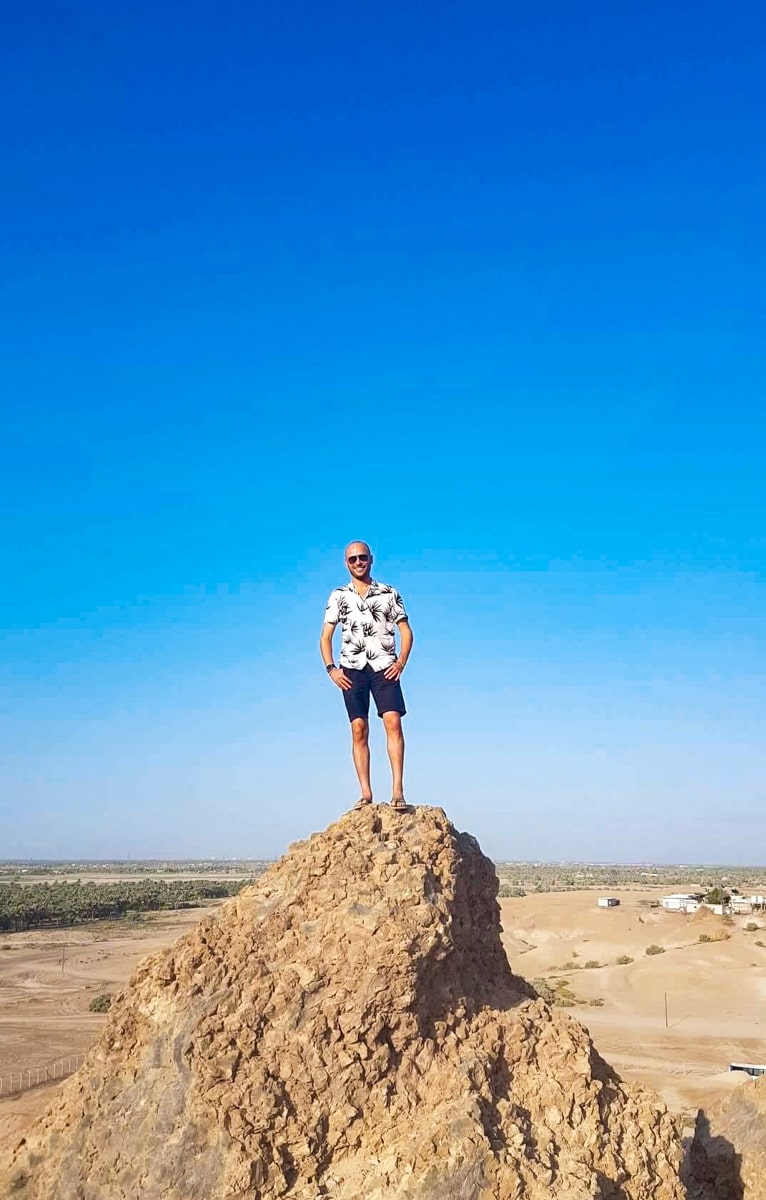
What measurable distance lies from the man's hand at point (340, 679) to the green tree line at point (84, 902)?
6044cm

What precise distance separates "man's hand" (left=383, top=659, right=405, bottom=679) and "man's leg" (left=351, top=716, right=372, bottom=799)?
474mm

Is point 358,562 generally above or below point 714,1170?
above

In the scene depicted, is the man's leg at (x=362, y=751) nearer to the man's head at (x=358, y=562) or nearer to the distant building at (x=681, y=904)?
the man's head at (x=358, y=562)

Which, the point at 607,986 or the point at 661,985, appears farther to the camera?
the point at 607,986

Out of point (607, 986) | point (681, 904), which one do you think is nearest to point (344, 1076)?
point (607, 986)

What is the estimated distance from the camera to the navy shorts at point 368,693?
26.0ft

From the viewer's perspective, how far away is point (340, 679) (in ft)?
26.1

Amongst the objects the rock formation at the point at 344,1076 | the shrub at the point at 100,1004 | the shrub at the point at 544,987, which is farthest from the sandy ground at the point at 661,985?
the shrub at the point at 100,1004

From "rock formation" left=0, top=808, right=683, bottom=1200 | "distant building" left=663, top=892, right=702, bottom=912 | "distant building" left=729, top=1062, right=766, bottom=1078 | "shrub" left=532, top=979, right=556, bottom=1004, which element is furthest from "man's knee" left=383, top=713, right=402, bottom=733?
"distant building" left=663, top=892, right=702, bottom=912

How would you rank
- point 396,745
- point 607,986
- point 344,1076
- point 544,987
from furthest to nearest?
1. point 607,986
2. point 544,987
3. point 396,745
4. point 344,1076

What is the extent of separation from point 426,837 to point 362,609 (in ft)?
6.80

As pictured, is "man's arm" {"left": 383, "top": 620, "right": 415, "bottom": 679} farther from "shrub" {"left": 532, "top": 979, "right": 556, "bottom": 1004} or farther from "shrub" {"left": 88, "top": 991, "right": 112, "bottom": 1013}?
"shrub" {"left": 88, "top": 991, "right": 112, "bottom": 1013}

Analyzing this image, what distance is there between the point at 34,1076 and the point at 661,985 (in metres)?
25.2

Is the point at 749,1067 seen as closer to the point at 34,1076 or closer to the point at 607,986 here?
the point at 607,986
